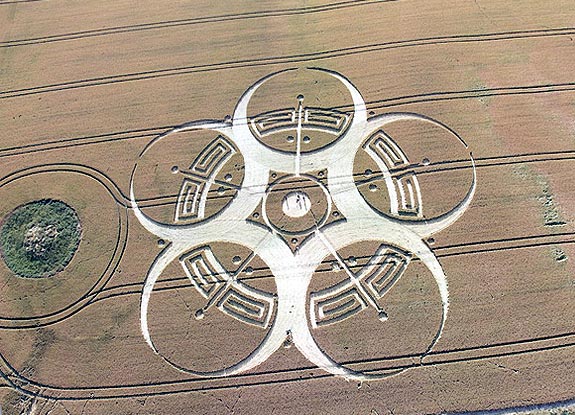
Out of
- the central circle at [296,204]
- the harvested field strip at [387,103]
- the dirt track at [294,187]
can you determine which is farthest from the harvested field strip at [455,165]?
the harvested field strip at [387,103]

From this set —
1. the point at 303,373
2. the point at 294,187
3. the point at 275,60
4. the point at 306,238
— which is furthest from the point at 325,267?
the point at 275,60

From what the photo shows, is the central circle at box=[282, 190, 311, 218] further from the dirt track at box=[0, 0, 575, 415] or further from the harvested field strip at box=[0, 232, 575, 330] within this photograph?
the harvested field strip at box=[0, 232, 575, 330]

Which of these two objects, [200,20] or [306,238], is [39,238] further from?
[200,20]

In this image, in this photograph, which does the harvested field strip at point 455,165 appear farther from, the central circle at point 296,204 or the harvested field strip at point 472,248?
the harvested field strip at point 472,248

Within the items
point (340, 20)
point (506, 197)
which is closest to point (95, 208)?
point (340, 20)

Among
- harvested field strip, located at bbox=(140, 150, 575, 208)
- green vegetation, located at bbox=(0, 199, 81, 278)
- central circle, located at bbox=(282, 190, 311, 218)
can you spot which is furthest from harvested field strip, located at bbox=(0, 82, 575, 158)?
central circle, located at bbox=(282, 190, 311, 218)
